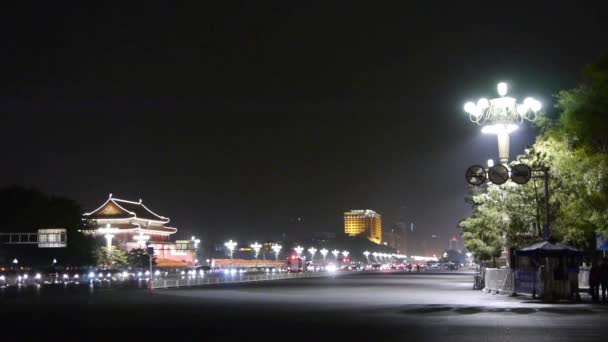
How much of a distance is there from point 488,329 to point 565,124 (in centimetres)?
1674

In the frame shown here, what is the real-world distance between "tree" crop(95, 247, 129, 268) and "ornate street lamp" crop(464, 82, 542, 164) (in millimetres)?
66917

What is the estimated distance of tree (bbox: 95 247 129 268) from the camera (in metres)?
99.7

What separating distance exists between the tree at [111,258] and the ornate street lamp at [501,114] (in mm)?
66917

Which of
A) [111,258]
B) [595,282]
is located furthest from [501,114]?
[111,258]

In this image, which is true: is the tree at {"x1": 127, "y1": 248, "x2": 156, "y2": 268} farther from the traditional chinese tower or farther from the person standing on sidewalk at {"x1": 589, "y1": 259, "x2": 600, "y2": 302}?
the person standing on sidewalk at {"x1": 589, "y1": 259, "x2": 600, "y2": 302}

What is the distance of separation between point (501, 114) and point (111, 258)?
70.8 meters

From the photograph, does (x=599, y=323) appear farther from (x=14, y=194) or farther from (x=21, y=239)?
(x=14, y=194)

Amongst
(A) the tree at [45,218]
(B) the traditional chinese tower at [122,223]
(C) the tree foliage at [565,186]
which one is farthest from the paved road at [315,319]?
(B) the traditional chinese tower at [122,223]

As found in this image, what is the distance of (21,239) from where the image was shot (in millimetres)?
79750

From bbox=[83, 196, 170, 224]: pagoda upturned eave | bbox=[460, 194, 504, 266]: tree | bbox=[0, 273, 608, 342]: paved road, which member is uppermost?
bbox=[83, 196, 170, 224]: pagoda upturned eave

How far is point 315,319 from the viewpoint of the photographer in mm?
21219

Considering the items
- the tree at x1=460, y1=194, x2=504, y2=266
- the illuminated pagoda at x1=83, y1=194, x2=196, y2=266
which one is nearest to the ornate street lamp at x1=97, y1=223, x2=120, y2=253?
the illuminated pagoda at x1=83, y1=194, x2=196, y2=266

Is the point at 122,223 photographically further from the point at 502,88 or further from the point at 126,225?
the point at 502,88

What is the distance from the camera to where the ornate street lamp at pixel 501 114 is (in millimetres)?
40562
